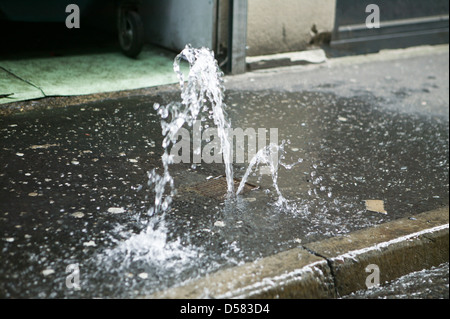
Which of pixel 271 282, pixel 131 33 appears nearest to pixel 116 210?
pixel 271 282

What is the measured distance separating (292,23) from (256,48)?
26.1 inches

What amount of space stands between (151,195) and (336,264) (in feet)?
4.14

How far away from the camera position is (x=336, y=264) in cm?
279

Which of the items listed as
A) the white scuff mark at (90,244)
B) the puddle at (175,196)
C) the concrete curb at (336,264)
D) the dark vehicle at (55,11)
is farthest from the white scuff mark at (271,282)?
the dark vehicle at (55,11)

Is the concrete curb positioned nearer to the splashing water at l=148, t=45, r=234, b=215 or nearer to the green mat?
the splashing water at l=148, t=45, r=234, b=215

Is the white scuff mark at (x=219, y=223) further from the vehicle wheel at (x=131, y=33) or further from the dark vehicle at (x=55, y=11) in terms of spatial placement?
the dark vehicle at (x=55, y=11)

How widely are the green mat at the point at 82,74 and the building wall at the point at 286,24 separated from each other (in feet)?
3.59

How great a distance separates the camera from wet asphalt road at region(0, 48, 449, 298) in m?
2.68

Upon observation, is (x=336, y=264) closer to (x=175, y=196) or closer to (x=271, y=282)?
(x=271, y=282)

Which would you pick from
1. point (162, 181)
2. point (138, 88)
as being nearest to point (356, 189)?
point (162, 181)

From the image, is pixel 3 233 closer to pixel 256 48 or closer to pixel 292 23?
pixel 256 48

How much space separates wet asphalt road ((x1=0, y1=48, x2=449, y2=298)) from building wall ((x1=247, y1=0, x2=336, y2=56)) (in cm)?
142

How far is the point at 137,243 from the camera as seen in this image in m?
2.88
